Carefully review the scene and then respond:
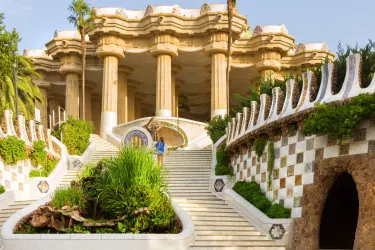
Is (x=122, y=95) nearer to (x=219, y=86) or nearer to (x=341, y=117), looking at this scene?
(x=219, y=86)

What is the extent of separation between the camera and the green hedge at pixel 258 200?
1627 centimetres

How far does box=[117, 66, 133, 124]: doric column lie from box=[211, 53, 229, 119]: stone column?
7569mm

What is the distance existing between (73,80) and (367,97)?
3106 cm

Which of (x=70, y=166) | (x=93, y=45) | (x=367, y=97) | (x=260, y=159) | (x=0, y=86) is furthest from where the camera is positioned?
(x=93, y=45)

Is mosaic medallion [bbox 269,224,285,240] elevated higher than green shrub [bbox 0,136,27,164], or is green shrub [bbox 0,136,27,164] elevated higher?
green shrub [bbox 0,136,27,164]

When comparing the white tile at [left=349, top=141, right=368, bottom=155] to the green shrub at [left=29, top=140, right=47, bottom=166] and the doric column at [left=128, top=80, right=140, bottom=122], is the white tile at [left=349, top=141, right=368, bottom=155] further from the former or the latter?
the doric column at [left=128, top=80, right=140, bottom=122]

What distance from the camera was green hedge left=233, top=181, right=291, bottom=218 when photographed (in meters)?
16.3

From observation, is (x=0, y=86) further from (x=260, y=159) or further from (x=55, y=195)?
(x=260, y=159)

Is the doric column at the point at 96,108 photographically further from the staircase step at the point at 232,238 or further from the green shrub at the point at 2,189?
the staircase step at the point at 232,238

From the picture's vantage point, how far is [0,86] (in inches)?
1138

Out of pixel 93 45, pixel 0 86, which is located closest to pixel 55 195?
pixel 0 86

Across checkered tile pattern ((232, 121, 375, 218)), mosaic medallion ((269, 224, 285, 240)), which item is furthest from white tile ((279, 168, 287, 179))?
mosaic medallion ((269, 224, 285, 240))

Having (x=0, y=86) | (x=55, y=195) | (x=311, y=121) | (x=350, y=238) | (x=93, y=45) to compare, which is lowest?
(x=350, y=238)

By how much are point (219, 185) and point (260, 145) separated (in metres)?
3.49
